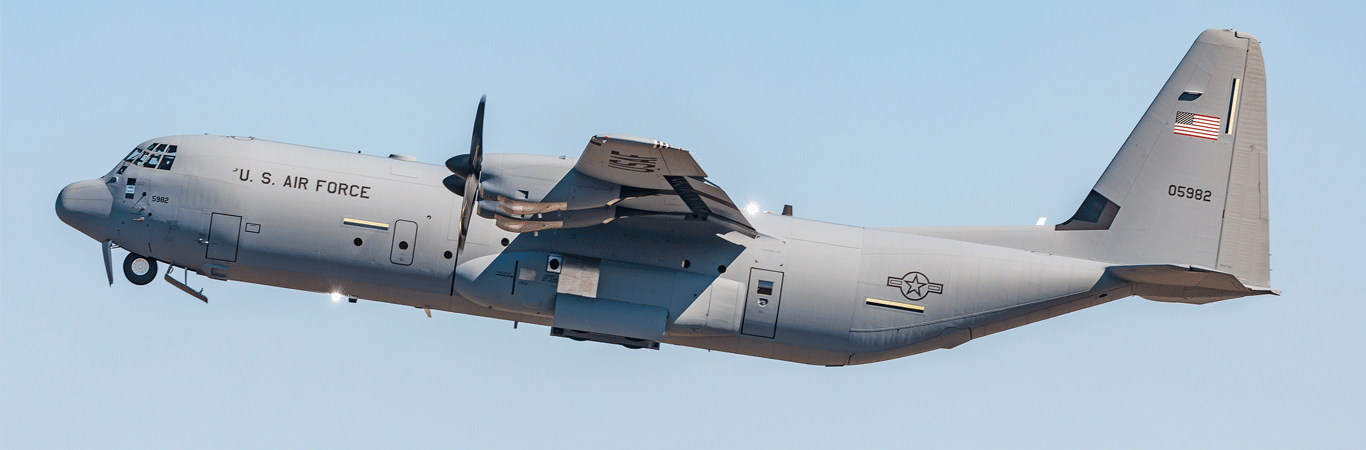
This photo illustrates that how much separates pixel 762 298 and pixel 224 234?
8.62 meters

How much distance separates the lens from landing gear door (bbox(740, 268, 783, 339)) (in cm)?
1756

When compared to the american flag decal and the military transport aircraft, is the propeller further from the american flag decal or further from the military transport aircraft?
the american flag decal

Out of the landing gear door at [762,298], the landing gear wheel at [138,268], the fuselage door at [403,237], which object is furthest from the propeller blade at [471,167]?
the landing gear wheel at [138,268]

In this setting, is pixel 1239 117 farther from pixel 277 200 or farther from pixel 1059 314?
pixel 277 200

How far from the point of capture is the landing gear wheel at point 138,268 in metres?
17.8

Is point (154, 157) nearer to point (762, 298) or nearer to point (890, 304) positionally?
point (762, 298)

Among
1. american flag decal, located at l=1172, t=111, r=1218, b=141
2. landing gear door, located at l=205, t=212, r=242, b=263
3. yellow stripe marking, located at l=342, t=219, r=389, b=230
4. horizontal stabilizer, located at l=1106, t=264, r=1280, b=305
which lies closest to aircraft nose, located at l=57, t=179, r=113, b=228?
landing gear door, located at l=205, t=212, r=242, b=263

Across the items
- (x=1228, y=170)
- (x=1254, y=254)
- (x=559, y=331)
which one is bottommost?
(x=559, y=331)

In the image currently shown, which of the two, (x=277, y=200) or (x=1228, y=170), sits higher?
(x=1228, y=170)

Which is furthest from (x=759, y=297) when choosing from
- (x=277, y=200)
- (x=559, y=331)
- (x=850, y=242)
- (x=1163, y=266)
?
(x=277, y=200)

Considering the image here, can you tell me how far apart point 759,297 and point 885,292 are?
213cm

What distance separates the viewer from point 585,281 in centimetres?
1720

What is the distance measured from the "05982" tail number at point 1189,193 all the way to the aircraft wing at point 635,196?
7.87 m

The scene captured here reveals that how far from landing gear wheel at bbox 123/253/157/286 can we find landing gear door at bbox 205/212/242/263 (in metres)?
1.51
